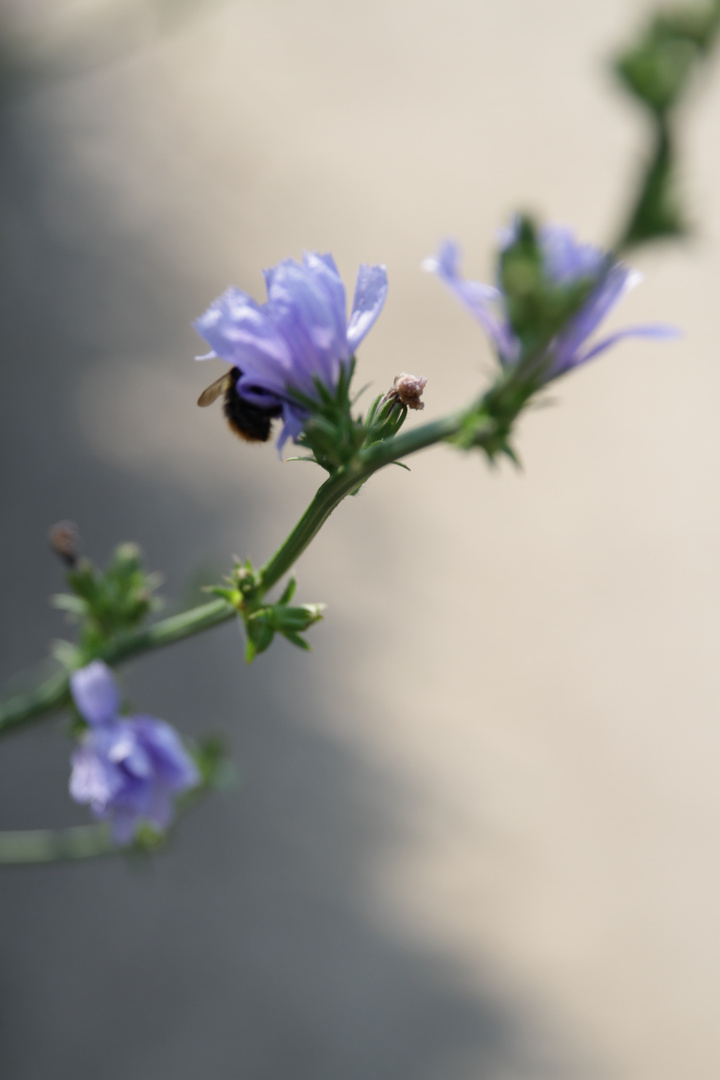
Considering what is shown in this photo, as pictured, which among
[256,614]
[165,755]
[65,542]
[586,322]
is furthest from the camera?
[65,542]

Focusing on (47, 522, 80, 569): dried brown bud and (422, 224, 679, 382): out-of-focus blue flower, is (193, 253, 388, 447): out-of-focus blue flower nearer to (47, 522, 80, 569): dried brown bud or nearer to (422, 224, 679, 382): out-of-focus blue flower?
(422, 224, 679, 382): out-of-focus blue flower

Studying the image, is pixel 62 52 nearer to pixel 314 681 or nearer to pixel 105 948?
pixel 314 681

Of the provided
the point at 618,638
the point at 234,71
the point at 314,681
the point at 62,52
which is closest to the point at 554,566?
the point at 618,638

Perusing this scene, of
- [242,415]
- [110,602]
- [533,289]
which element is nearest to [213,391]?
[242,415]

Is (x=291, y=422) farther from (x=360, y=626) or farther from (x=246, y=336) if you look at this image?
(x=360, y=626)

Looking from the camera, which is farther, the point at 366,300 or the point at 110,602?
the point at 110,602
